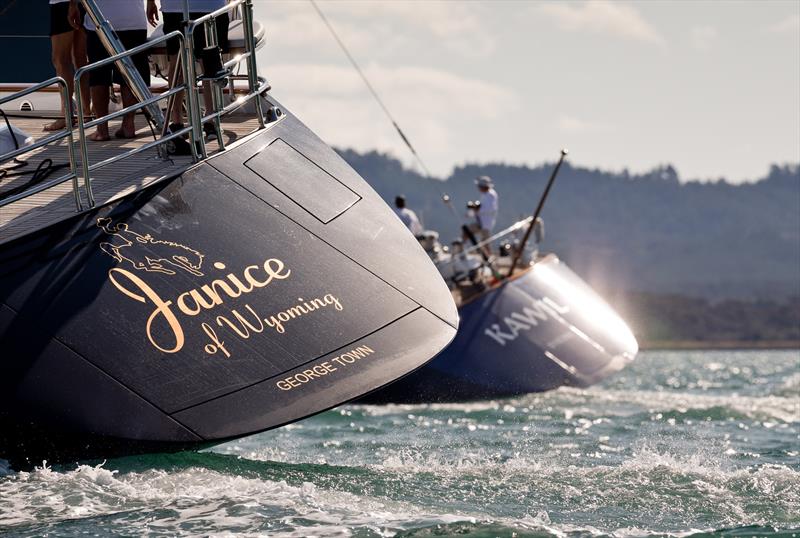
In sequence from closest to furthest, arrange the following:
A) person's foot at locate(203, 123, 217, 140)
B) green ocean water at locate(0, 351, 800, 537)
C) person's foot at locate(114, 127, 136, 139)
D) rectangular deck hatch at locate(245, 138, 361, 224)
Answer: green ocean water at locate(0, 351, 800, 537) < rectangular deck hatch at locate(245, 138, 361, 224) < person's foot at locate(203, 123, 217, 140) < person's foot at locate(114, 127, 136, 139)

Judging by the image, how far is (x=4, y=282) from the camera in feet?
23.6

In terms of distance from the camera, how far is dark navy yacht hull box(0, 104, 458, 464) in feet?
23.2

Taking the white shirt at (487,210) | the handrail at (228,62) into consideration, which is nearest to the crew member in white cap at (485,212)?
the white shirt at (487,210)

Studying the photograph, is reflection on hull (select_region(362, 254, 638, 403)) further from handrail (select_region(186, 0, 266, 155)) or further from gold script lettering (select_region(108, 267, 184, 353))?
gold script lettering (select_region(108, 267, 184, 353))

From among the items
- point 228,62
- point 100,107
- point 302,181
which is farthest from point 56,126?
point 302,181

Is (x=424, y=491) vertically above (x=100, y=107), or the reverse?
(x=100, y=107)

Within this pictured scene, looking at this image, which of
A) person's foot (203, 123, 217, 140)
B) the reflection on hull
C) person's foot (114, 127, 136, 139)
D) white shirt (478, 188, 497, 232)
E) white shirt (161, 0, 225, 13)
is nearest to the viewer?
person's foot (203, 123, 217, 140)

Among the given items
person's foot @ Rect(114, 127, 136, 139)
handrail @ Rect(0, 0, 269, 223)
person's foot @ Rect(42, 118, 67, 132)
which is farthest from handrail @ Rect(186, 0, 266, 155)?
person's foot @ Rect(42, 118, 67, 132)

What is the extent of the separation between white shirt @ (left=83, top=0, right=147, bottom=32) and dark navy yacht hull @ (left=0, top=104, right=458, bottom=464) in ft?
3.91

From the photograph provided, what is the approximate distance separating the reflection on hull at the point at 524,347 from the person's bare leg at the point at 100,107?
695cm

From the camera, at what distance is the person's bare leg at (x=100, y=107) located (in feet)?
30.3

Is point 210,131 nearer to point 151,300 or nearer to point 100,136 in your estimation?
point 100,136

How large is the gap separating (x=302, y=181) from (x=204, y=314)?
61.6 inches

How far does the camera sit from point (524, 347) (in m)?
17.6
